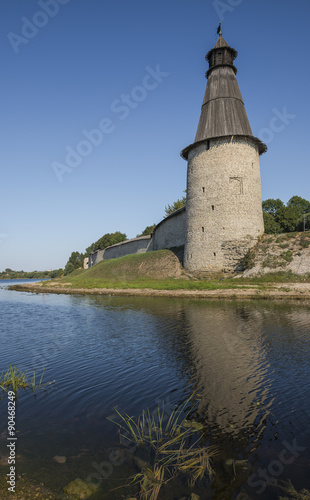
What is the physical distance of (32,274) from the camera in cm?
19688

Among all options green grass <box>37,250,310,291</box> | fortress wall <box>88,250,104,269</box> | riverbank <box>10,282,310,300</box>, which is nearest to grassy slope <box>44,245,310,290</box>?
green grass <box>37,250,310,291</box>

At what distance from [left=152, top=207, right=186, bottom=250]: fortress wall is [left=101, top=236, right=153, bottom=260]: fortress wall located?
16.1 feet

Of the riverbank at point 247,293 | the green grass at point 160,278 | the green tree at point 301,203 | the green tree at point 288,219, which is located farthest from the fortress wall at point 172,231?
the green tree at point 301,203

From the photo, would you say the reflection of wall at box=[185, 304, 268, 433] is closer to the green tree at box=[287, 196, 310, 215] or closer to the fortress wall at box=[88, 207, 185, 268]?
the fortress wall at box=[88, 207, 185, 268]

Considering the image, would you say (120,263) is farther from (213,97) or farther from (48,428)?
(48,428)

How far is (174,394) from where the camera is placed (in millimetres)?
6402

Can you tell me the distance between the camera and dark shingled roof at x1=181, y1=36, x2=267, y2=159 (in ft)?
104

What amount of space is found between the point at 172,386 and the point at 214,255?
25.3 metres

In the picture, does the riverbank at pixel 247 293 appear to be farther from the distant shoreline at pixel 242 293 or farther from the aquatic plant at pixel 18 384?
the aquatic plant at pixel 18 384

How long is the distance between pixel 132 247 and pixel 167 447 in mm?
55181

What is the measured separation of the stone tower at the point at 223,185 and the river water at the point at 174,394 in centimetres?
1755

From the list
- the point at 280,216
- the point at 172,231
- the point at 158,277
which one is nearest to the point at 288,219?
the point at 280,216

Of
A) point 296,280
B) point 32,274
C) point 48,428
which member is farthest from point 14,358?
point 32,274

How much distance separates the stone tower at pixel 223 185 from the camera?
100 feet
